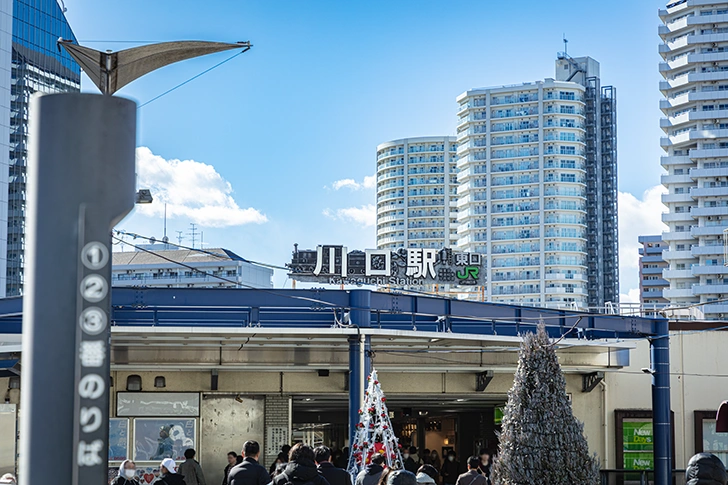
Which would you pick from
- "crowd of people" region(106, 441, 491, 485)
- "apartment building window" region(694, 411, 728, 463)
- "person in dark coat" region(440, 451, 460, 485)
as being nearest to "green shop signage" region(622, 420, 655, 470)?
"apartment building window" region(694, 411, 728, 463)

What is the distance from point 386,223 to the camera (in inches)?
6954

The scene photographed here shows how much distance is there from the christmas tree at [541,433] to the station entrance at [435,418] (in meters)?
13.7

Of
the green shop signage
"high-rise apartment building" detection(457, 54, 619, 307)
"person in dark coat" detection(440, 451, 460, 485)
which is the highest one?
"high-rise apartment building" detection(457, 54, 619, 307)

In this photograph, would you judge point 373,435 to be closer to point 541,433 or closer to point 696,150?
point 541,433

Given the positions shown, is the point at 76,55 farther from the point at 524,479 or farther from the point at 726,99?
the point at 726,99

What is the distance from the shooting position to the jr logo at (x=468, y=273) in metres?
48.2

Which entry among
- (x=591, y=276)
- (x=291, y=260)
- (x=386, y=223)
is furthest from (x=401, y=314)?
(x=386, y=223)

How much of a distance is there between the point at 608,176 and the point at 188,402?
139502 millimetres

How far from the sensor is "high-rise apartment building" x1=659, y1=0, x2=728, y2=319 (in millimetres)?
119375

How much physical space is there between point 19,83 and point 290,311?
105m

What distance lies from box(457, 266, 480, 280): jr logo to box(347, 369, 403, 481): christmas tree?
93.5 ft

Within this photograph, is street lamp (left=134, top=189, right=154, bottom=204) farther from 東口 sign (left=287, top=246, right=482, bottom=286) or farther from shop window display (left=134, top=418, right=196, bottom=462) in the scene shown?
東口 sign (left=287, top=246, right=482, bottom=286)

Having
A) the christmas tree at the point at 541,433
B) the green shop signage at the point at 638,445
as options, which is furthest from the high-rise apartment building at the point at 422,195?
the christmas tree at the point at 541,433

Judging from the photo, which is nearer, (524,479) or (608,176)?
(524,479)
